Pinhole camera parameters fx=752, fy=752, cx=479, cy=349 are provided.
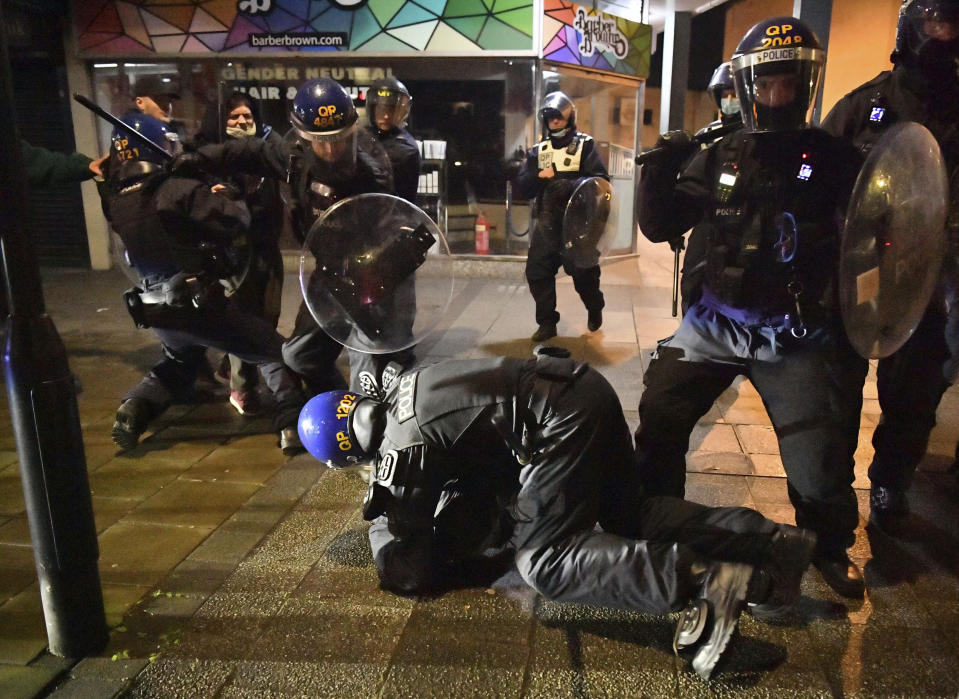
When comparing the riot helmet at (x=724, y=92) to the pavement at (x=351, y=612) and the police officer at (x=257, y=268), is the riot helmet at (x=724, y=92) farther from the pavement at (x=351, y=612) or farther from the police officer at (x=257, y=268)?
the police officer at (x=257, y=268)

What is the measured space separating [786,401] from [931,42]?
144cm

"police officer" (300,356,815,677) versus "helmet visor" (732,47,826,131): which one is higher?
"helmet visor" (732,47,826,131)

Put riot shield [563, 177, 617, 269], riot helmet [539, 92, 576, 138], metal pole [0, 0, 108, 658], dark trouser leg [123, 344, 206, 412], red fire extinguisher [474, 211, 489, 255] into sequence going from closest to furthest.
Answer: metal pole [0, 0, 108, 658] < dark trouser leg [123, 344, 206, 412] < riot shield [563, 177, 617, 269] < riot helmet [539, 92, 576, 138] < red fire extinguisher [474, 211, 489, 255]

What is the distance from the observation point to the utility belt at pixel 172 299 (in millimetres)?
4070

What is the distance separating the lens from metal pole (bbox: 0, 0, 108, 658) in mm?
2057

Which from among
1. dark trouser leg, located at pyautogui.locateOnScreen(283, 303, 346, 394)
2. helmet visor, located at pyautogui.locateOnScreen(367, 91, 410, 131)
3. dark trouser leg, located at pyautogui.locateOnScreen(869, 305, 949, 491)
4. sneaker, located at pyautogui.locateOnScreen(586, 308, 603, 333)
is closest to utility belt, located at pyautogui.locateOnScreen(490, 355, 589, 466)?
dark trouser leg, located at pyautogui.locateOnScreen(869, 305, 949, 491)

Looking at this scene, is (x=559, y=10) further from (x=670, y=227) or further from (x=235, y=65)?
(x=670, y=227)

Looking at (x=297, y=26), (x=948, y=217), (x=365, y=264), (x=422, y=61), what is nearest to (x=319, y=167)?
(x=365, y=264)

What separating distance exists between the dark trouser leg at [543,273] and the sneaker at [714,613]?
4246mm

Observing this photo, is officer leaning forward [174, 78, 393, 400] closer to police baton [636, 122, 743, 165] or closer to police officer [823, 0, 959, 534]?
police baton [636, 122, 743, 165]

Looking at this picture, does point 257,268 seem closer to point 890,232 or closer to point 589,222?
point 589,222

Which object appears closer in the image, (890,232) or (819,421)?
(890,232)

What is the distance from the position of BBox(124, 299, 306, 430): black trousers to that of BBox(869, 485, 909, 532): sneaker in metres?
2.88

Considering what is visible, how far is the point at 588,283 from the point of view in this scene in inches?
247
